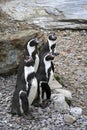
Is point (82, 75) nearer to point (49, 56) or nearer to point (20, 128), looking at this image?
point (49, 56)

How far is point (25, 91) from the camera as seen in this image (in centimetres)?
588

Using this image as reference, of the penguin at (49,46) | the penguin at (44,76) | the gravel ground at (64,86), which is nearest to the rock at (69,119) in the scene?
the gravel ground at (64,86)

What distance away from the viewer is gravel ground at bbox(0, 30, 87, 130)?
5785 mm

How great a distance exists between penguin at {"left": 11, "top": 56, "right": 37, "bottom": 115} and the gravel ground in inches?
4.5

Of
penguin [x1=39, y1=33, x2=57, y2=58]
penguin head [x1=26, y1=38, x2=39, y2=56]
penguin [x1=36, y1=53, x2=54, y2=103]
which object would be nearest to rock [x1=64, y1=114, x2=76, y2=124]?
penguin [x1=36, y1=53, x2=54, y2=103]

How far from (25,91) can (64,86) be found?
1.69m

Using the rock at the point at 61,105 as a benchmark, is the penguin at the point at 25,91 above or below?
above

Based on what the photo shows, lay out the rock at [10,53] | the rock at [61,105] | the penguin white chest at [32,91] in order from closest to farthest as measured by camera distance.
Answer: the penguin white chest at [32,91], the rock at [61,105], the rock at [10,53]

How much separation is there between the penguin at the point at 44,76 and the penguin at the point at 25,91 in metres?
0.24

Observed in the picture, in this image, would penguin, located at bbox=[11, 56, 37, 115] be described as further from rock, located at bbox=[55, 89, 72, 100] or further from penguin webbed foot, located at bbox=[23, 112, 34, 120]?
rock, located at bbox=[55, 89, 72, 100]

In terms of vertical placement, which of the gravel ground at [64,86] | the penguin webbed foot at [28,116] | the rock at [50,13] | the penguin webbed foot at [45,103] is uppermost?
the rock at [50,13]

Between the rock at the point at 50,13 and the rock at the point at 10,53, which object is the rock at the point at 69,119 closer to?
the rock at the point at 10,53

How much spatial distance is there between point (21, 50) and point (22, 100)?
1655mm

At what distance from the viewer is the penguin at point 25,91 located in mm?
5801
